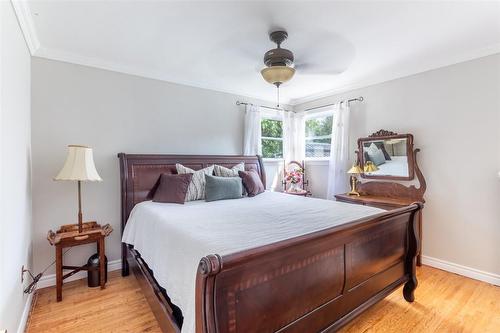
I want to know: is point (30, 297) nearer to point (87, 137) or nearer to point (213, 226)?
point (87, 137)

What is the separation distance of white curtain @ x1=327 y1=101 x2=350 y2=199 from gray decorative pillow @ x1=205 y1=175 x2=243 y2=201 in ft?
5.66

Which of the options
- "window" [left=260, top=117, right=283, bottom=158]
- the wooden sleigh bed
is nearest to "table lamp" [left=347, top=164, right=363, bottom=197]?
the wooden sleigh bed

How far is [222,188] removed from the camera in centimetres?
305

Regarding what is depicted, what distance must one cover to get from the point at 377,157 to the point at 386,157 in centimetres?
13

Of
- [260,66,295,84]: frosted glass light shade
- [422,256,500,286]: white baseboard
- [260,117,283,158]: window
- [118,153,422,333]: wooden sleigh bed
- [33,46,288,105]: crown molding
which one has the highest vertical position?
[33,46,288,105]: crown molding

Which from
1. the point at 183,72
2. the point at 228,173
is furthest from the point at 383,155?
the point at 183,72

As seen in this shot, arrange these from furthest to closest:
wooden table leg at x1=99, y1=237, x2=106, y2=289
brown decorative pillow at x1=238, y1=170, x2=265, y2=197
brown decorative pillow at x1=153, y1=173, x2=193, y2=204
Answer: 1. brown decorative pillow at x1=238, y1=170, x2=265, y2=197
2. brown decorative pillow at x1=153, y1=173, x2=193, y2=204
3. wooden table leg at x1=99, y1=237, x2=106, y2=289

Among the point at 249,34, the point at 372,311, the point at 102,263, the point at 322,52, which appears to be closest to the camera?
the point at 372,311

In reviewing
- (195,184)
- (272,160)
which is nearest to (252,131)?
(272,160)

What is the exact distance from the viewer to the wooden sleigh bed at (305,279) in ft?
3.61

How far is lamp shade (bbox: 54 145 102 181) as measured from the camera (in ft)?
7.77

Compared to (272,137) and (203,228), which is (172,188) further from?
(272,137)

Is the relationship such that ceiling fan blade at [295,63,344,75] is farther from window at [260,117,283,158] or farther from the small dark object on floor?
the small dark object on floor

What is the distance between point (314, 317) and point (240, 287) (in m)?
0.63
